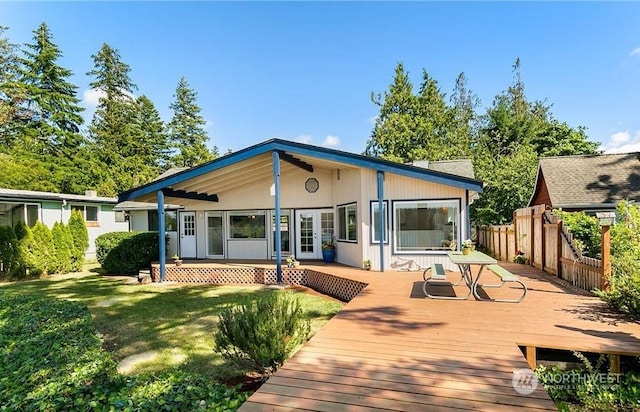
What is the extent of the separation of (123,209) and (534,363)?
1721 centimetres

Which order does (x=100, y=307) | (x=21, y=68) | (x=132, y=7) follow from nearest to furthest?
1. (x=100, y=307)
2. (x=132, y=7)
3. (x=21, y=68)

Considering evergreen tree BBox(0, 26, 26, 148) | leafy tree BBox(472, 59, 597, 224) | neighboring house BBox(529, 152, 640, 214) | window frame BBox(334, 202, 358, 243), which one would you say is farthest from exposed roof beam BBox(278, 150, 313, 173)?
evergreen tree BBox(0, 26, 26, 148)

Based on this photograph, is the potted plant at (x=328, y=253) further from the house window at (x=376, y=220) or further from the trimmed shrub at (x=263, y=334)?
the trimmed shrub at (x=263, y=334)

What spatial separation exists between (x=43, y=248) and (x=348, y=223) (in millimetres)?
11301

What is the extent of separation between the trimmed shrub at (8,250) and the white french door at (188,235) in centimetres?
544

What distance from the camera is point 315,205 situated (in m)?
12.4

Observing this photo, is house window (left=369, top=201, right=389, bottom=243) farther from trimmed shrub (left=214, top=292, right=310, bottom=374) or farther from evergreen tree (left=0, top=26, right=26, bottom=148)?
evergreen tree (left=0, top=26, right=26, bottom=148)

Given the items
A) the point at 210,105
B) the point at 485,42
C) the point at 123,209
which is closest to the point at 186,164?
the point at 210,105

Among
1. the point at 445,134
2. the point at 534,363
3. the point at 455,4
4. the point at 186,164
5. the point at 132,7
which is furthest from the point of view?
the point at 186,164

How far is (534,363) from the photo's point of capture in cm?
379

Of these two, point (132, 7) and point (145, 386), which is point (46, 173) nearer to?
point (132, 7)

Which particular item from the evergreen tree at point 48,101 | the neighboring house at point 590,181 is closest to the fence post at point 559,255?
the neighboring house at point 590,181

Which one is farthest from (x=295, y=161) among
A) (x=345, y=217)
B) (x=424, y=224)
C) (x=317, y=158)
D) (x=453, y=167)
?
(x=453, y=167)

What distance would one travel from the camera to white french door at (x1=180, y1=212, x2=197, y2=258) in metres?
14.1
